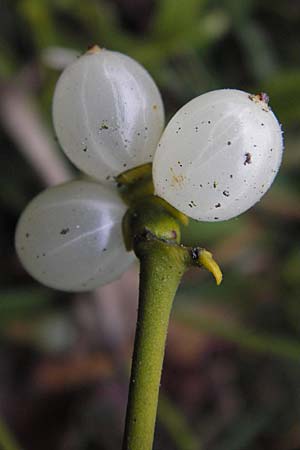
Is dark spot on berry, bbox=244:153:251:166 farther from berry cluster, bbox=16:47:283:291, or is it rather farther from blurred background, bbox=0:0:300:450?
blurred background, bbox=0:0:300:450

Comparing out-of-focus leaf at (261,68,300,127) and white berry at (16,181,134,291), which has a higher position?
white berry at (16,181,134,291)

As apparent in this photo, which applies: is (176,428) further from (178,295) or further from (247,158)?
(247,158)

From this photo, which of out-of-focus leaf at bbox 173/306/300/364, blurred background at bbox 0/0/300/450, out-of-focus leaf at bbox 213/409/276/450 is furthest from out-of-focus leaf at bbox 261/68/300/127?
out-of-focus leaf at bbox 213/409/276/450

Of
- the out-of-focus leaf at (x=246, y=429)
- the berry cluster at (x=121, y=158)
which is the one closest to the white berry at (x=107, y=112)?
the berry cluster at (x=121, y=158)

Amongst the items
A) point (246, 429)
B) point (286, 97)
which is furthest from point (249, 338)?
point (286, 97)

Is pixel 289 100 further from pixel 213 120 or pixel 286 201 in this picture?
pixel 213 120

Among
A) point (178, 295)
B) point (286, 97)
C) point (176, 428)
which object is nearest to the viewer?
point (286, 97)
